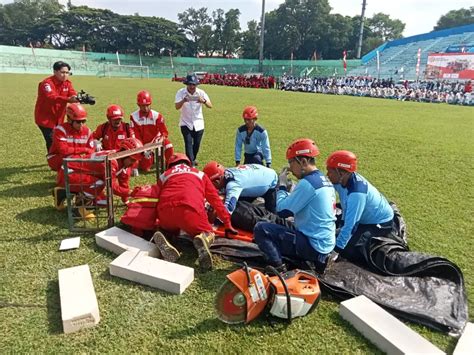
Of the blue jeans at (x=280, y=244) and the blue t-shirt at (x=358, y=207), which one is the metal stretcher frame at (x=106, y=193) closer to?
the blue jeans at (x=280, y=244)

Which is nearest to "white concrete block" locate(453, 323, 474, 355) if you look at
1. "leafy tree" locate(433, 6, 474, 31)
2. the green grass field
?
the green grass field

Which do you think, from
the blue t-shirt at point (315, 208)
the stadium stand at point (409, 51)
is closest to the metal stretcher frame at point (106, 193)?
the blue t-shirt at point (315, 208)

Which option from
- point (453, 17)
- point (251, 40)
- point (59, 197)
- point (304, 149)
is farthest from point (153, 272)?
point (453, 17)

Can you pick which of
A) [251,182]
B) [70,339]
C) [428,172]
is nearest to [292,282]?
[70,339]

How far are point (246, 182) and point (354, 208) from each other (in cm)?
169

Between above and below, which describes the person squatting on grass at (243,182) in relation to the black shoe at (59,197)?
above

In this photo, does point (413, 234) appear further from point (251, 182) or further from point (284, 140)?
point (284, 140)

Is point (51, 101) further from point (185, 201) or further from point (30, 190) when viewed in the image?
point (185, 201)

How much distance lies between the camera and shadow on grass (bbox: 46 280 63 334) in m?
2.99

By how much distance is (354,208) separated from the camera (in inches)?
150

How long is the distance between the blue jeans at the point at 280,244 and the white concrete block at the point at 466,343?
4.27 feet

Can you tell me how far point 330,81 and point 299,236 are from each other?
118ft

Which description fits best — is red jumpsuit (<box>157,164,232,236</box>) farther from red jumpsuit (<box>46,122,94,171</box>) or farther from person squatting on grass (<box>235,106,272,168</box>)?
person squatting on grass (<box>235,106,272,168</box>)

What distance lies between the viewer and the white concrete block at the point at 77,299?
116 inches
